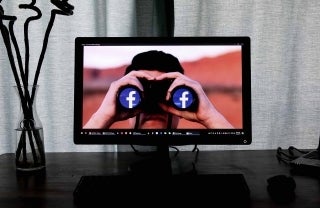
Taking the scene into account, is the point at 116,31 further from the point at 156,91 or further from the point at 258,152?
the point at 258,152

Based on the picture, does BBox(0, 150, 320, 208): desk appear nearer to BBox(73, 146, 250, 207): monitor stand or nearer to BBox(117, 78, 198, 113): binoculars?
BBox(73, 146, 250, 207): monitor stand

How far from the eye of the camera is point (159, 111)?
3.79 feet

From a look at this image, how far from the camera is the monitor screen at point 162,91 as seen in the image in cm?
116

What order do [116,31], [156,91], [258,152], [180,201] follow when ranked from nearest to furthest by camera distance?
[180,201], [156,91], [258,152], [116,31]

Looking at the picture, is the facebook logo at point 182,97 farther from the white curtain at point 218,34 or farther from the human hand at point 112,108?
the white curtain at point 218,34

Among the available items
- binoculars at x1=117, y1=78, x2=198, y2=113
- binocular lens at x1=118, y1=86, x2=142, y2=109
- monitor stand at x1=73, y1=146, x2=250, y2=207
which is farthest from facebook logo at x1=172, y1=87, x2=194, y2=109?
monitor stand at x1=73, y1=146, x2=250, y2=207

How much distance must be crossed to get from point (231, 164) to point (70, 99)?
0.88 metres

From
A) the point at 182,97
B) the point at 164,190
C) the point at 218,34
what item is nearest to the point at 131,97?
the point at 182,97

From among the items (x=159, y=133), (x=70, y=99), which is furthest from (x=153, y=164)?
(x=70, y=99)

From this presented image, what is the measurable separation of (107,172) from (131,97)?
23 cm

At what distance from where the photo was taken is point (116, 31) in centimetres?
178

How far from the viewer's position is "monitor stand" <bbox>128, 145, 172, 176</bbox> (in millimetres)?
1126

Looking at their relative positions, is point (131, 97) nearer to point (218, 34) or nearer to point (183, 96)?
point (183, 96)

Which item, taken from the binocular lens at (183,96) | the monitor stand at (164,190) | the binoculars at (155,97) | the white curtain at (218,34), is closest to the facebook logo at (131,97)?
the binoculars at (155,97)
